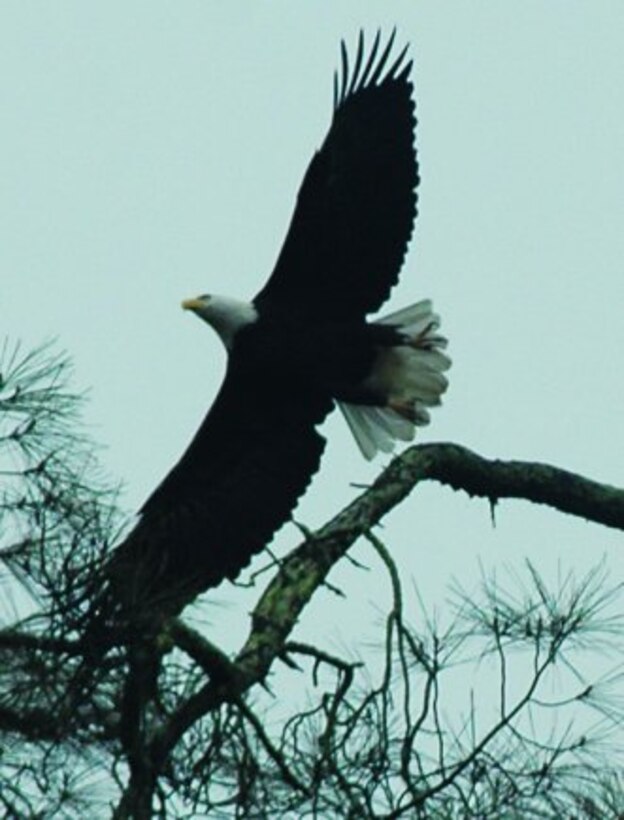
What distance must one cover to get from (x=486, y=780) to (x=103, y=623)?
801 mm

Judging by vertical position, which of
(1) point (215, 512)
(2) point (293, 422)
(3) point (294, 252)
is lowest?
(1) point (215, 512)

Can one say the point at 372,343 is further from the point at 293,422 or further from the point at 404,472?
the point at 404,472

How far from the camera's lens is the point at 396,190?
22.5 feet

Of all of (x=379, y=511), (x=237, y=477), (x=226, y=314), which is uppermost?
(x=226, y=314)

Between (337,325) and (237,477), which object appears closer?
(237,477)

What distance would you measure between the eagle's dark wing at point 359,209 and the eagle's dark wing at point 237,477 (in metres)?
0.29

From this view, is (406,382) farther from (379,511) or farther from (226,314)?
(379,511)

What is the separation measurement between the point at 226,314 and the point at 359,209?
0.48 m

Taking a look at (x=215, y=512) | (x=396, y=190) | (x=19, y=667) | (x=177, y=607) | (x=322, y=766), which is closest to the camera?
(x=19, y=667)

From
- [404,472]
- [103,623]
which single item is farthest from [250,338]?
[103,623]

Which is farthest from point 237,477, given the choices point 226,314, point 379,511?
point 379,511

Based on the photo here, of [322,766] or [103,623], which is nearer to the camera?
[103,623]

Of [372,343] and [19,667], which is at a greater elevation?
[372,343]

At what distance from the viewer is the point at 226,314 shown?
6910 millimetres
